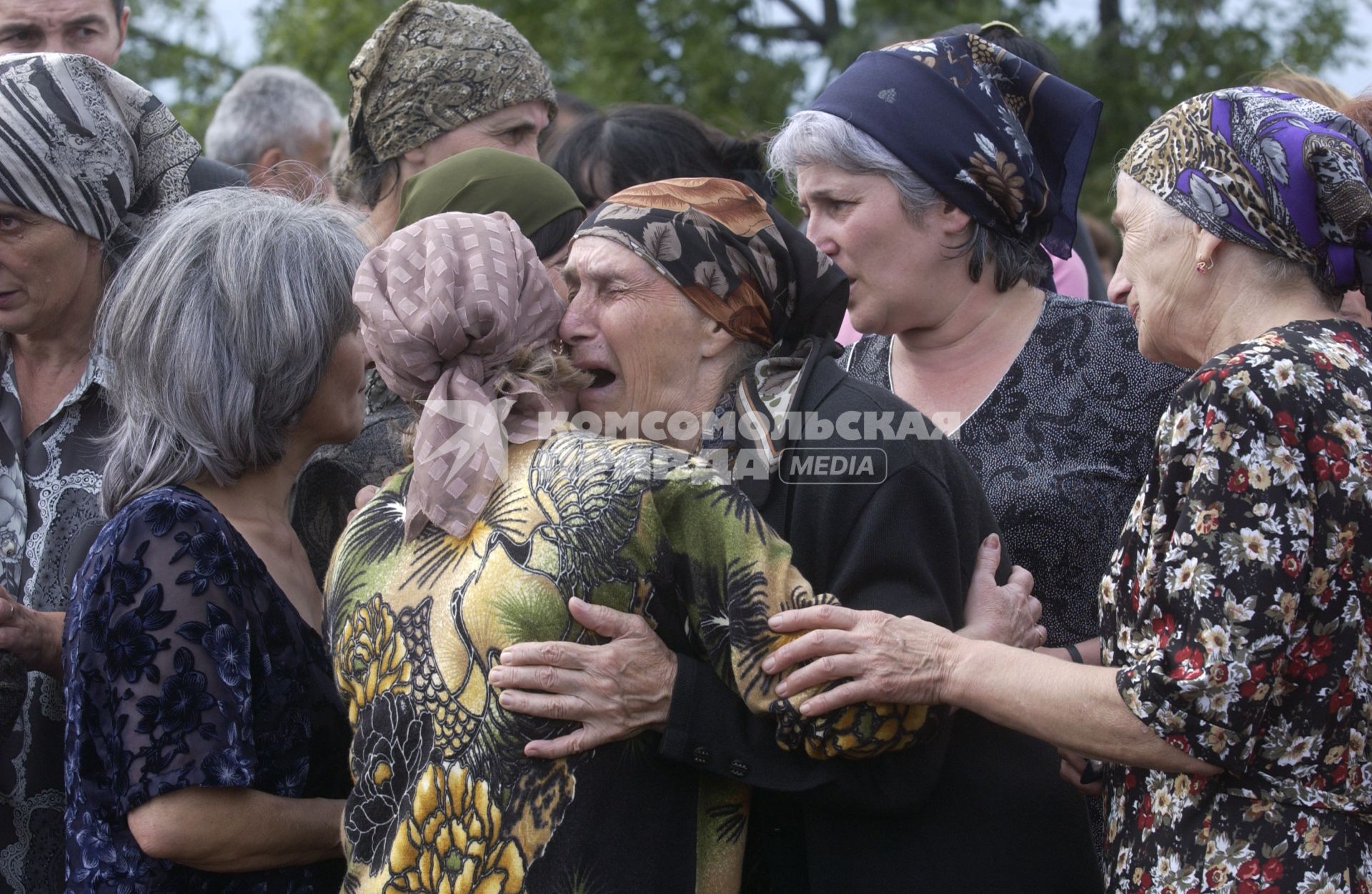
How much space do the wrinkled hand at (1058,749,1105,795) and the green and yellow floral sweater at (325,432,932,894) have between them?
1.64ft

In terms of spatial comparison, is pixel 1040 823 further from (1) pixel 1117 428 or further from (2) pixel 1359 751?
(1) pixel 1117 428

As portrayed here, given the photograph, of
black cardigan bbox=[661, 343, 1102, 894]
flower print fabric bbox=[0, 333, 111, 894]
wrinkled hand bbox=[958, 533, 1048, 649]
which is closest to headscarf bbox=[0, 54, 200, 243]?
flower print fabric bbox=[0, 333, 111, 894]

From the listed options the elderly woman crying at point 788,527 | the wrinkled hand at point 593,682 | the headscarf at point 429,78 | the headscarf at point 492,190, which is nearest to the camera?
the wrinkled hand at point 593,682

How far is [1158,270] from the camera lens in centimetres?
251

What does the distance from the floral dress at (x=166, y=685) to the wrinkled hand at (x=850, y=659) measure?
959 millimetres

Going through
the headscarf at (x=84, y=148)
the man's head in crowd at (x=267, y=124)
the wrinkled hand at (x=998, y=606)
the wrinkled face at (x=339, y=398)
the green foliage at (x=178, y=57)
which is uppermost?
the headscarf at (x=84, y=148)

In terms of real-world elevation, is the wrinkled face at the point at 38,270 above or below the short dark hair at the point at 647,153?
above

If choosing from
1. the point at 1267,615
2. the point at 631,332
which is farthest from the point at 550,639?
the point at 1267,615

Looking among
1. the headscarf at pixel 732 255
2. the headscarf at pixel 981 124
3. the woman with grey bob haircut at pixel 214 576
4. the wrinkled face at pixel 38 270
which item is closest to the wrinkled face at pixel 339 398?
the woman with grey bob haircut at pixel 214 576

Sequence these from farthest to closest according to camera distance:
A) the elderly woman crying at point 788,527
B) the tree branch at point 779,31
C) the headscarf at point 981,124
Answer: the tree branch at point 779,31 < the headscarf at point 981,124 < the elderly woman crying at point 788,527

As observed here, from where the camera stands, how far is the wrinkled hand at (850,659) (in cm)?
231

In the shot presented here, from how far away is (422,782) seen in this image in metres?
2.31

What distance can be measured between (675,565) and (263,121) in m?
4.81

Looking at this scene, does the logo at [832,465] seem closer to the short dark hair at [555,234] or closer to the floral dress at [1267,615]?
the floral dress at [1267,615]
